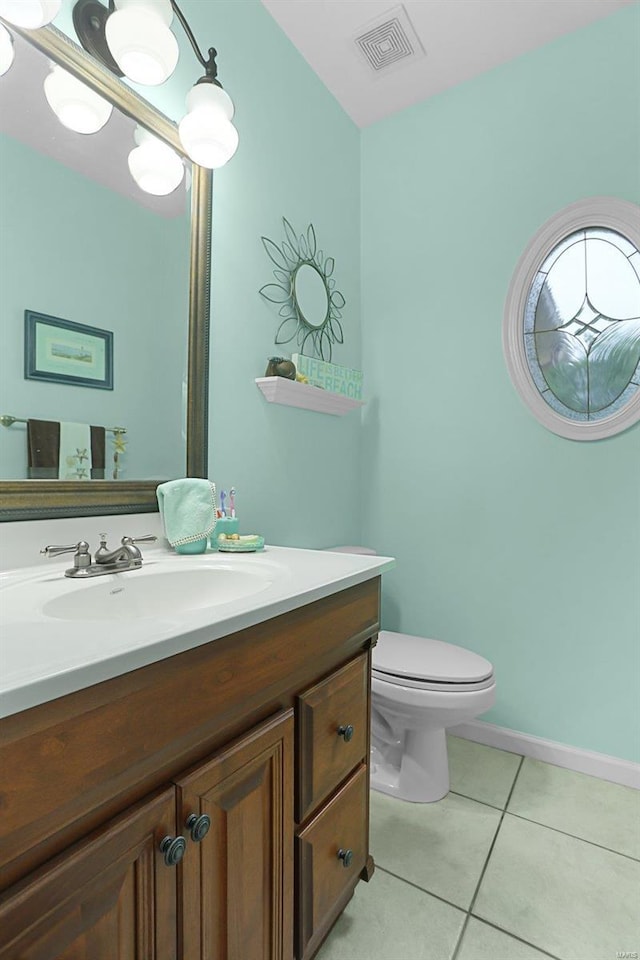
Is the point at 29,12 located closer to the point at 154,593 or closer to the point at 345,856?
the point at 154,593

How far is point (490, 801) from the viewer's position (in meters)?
1.61

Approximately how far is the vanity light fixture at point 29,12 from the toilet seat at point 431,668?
1.78 meters

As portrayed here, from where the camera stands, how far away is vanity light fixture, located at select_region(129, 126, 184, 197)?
124 cm

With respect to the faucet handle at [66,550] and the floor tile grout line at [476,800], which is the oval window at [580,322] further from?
the faucet handle at [66,550]

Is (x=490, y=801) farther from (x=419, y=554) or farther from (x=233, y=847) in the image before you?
(x=233, y=847)

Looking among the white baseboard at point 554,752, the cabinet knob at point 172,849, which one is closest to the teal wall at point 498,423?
the white baseboard at point 554,752

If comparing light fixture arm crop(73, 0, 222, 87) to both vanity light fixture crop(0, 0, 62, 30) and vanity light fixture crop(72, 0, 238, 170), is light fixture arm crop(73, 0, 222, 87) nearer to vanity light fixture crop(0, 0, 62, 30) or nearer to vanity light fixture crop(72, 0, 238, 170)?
vanity light fixture crop(72, 0, 238, 170)

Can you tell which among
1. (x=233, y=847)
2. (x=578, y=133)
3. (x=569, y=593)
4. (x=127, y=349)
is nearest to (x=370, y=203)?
(x=578, y=133)

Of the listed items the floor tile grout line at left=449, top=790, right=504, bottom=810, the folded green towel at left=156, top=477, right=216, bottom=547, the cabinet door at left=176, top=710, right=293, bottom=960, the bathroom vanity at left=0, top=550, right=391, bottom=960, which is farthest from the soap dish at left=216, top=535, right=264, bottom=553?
the floor tile grout line at left=449, top=790, right=504, bottom=810

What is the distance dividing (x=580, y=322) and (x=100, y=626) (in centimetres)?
190

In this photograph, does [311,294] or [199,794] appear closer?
[199,794]

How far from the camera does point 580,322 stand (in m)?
1.81

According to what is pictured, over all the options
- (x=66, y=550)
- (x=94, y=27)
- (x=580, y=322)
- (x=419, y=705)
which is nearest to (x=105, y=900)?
(x=66, y=550)

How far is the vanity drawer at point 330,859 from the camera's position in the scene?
35.8 inches
